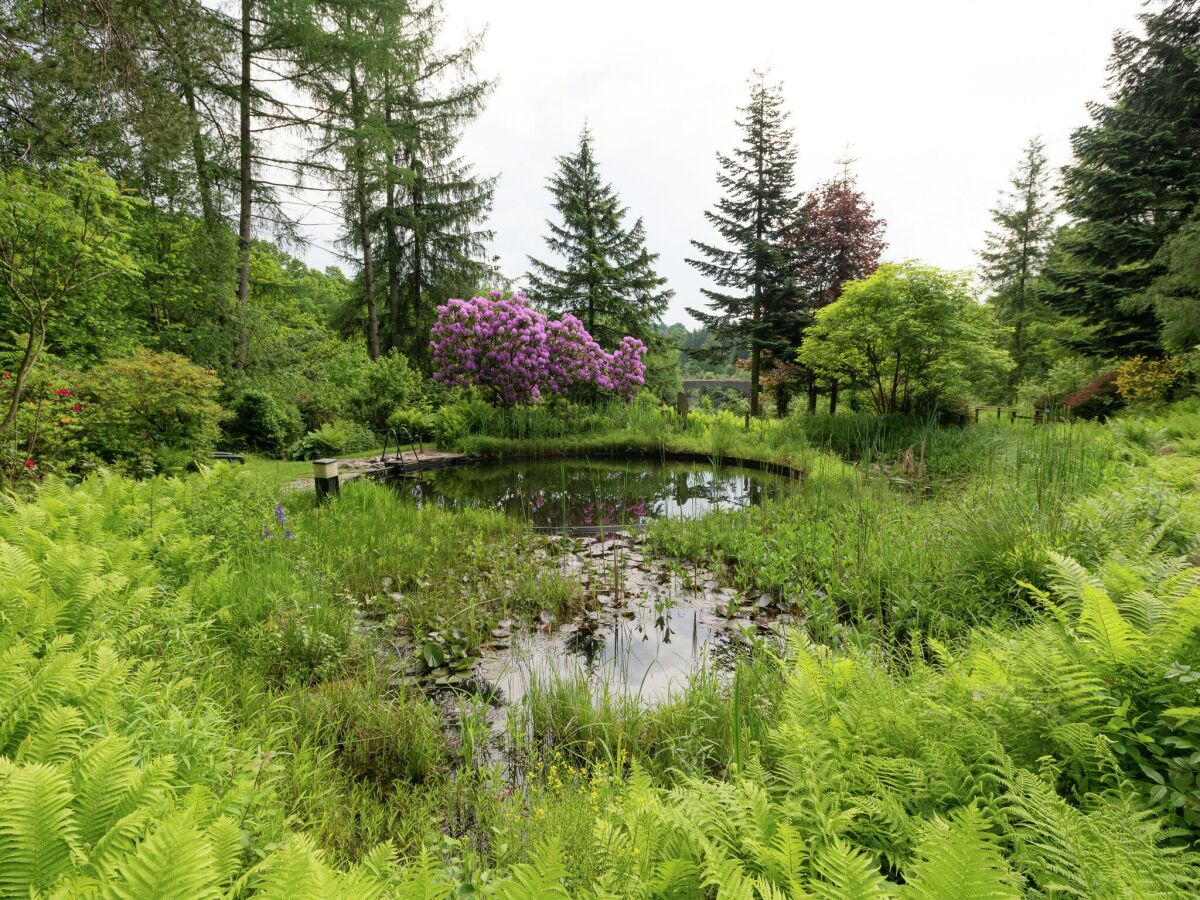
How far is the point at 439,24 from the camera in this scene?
43.0 ft

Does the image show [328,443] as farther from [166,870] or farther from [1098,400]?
[1098,400]

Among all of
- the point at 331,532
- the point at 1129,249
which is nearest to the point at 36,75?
the point at 331,532

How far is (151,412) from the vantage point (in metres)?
5.43

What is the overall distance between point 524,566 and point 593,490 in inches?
125

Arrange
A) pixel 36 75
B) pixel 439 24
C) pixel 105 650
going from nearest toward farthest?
1. pixel 105 650
2. pixel 36 75
3. pixel 439 24

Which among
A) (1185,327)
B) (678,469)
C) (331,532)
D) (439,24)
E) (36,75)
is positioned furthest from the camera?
(439,24)

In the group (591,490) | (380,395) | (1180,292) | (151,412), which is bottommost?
(591,490)

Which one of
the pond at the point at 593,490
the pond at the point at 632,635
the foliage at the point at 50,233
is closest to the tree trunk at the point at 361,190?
the foliage at the point at 50,233

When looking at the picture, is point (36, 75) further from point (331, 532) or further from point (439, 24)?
point (439, 24)

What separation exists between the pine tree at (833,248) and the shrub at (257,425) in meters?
13.0

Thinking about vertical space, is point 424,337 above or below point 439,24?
below

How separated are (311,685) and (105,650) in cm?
118

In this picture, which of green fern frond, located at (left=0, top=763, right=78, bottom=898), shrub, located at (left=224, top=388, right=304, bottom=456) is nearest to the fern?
green fern frond, located at (left=0, top=763, right=78, bottom=898)

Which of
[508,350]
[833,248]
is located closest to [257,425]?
[508,350]
